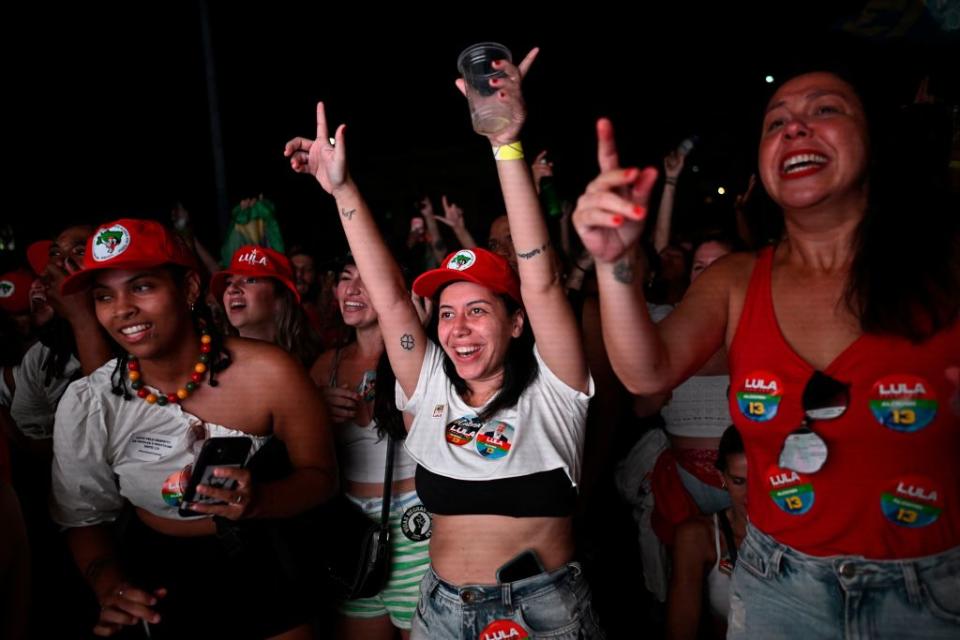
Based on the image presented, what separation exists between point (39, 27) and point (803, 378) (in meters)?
6.42

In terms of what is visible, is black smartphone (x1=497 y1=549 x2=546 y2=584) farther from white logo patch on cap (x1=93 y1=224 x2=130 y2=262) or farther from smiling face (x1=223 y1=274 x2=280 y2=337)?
smiling face (x1=223 y1=274 x2=280 y2=337)

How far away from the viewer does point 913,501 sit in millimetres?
1188

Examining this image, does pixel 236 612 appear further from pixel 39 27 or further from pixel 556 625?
pixel 39 27

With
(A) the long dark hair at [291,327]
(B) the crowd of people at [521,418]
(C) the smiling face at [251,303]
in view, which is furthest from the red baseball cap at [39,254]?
(A) the long dark hair at [291,327]

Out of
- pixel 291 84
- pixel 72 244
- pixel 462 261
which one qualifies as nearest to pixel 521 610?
pixel 462 261

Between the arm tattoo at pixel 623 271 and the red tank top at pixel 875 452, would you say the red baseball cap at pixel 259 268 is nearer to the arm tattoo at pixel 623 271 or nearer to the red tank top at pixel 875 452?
the arm tattoo at pixel 623 271

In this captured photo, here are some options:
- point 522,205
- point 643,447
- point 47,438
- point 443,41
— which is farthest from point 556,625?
point 443,41

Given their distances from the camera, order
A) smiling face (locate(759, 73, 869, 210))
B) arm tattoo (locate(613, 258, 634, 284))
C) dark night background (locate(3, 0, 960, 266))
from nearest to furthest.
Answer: arm tattoo (locate(613, 258, 634, 284))
smiling face (locate(759, 73, 869, 210))
dark night background (locate(3, 0, 960, 266))

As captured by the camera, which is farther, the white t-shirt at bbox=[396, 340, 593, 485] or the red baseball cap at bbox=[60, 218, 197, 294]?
the red baseball cap at bbox=[60, 218, 197, 294]

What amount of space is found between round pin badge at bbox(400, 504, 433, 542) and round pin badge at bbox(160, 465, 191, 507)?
2.62ft

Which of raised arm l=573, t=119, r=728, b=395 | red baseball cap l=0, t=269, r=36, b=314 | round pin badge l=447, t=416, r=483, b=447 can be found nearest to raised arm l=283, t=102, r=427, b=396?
round pin badge l=447, t=416, r=483, b=447

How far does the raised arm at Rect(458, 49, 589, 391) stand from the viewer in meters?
1.62

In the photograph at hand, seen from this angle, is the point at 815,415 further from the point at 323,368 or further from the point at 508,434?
the point at 323,368

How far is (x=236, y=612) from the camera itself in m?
1.83
